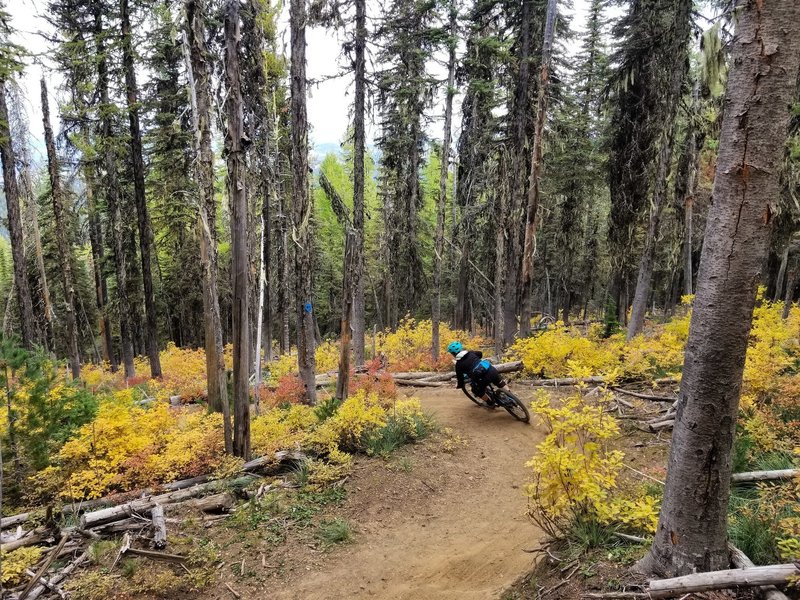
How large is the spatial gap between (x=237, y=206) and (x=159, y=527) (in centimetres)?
496

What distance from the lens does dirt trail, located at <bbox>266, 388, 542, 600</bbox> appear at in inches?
207

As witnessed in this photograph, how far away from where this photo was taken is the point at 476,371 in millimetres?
9375

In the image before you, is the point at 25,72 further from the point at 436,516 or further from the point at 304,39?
the point at 436,516

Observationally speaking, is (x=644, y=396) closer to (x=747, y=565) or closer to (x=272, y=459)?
(x=747, y=565)

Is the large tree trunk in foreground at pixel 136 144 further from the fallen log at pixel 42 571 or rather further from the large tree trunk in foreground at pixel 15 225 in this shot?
the fallen log at pixel 42 571

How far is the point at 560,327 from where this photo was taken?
13.7 meters

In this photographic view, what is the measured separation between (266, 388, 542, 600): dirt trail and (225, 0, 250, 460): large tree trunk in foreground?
265cm

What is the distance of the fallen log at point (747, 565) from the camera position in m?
2.66

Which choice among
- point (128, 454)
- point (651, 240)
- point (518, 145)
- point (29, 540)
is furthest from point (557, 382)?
point (29, 540)

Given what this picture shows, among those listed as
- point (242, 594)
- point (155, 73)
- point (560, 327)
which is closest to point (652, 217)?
point (560, 327)

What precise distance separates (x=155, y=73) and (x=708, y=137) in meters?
21.9

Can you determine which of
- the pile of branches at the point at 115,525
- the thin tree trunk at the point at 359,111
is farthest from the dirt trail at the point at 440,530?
the thin tree trunk at the point at 359,111

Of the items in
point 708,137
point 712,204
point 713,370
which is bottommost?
point 713,370

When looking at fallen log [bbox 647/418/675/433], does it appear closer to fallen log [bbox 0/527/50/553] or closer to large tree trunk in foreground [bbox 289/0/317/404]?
large tree trunk in foreground [bbox 289/0/317/404]
